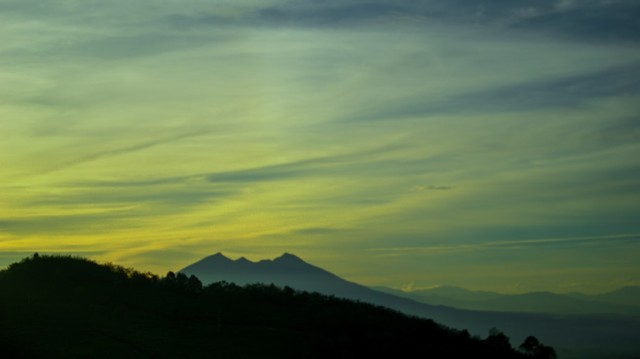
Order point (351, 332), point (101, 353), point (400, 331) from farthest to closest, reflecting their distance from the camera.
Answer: point (400, 331) → point (351, 332) → point (101, 353)

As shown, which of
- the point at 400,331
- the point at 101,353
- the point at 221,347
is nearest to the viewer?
the point at 101,353

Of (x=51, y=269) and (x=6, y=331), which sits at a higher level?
(x=51, y=269)

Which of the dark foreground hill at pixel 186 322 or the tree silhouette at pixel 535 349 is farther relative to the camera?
the tree silhouette at pixel 535 349

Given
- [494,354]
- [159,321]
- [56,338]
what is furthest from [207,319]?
[494,354]

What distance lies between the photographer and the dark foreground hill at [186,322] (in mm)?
130375

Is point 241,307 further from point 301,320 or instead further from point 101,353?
point 101,353

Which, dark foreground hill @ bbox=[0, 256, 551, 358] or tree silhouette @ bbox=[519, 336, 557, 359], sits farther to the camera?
tree silhouette @ bbox=[519, 336, 557, 359]

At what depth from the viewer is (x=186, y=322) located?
490 ft

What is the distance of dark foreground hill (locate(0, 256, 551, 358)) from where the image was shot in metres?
130

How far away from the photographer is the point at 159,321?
148000 millimetres

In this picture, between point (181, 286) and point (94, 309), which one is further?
point (181, 286)

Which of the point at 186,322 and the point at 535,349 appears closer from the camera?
the point at 186,322

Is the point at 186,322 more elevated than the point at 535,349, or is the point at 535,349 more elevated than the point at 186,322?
the point at 535,349

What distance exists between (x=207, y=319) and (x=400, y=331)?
1263 inches
